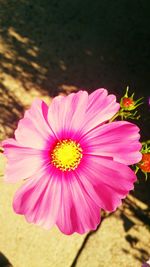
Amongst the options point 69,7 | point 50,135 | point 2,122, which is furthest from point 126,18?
point 50,135

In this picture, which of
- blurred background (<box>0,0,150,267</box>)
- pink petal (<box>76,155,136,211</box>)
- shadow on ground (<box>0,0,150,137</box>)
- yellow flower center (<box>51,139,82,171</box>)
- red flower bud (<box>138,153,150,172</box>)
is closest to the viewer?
pink petal (<box>76,155,136,211</box>)

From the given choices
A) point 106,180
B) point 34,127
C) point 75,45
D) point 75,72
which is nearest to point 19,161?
point 34,127

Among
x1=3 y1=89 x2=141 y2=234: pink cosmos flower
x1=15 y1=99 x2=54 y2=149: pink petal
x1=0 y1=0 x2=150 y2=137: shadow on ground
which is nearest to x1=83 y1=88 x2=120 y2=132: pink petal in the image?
x1=3 y1=89 x2=141 y2=234: pink cosmos flower

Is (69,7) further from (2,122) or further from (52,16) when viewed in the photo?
(2,122)

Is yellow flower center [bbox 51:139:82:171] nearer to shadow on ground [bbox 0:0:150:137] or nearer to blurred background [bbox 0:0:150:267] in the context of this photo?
blurred background [bbox 0:0:150:267]

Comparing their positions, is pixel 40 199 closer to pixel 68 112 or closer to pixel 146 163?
pixel 68 112

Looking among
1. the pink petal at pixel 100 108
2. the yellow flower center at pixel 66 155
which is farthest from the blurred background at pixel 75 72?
the pink petal at pixel 100 108
